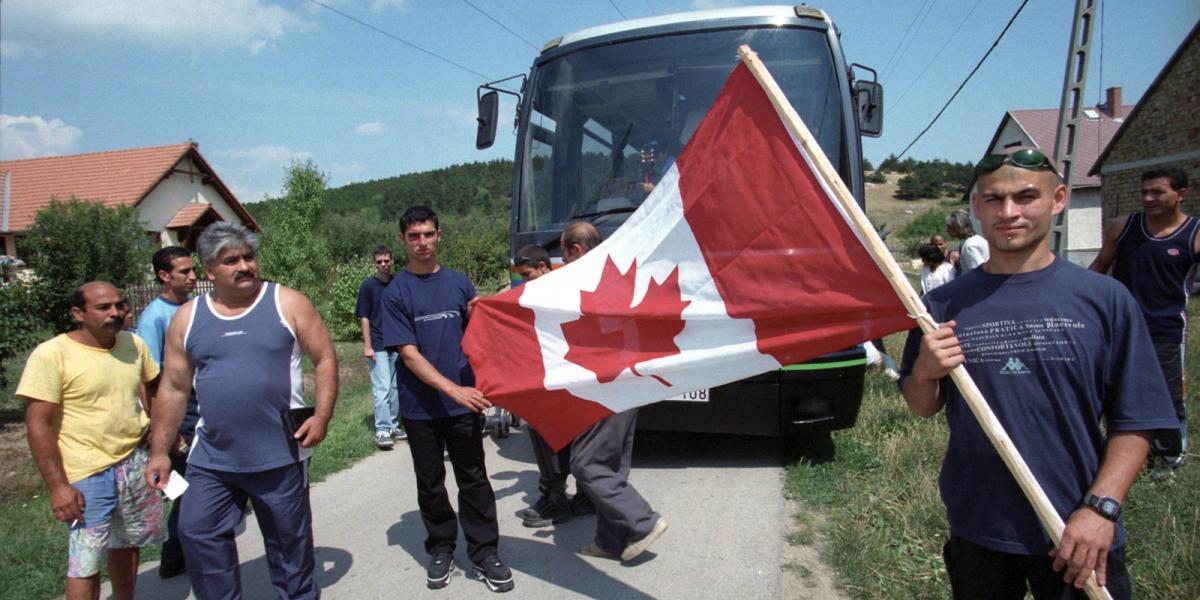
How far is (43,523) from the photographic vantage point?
5000 millimetres

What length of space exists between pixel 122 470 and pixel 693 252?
2.77m

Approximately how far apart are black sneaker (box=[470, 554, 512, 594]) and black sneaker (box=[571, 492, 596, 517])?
108 cm

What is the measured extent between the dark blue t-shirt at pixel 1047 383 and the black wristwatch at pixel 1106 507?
0.09 m

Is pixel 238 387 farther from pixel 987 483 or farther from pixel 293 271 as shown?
pixel 293 271

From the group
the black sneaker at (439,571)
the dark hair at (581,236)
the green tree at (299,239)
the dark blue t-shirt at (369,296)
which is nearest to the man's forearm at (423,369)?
the black sneaker at (439,571)

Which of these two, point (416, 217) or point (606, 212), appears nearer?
point (416, 217)

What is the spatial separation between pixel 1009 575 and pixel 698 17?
15.4 feet

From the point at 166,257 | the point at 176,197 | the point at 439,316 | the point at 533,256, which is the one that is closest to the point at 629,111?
the point at 533,256

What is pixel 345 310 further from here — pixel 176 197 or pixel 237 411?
pixel 176 197

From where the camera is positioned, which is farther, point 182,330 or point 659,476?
point 659,476

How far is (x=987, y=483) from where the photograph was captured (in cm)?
210

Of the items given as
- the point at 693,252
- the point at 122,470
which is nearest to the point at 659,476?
the point at 693,252

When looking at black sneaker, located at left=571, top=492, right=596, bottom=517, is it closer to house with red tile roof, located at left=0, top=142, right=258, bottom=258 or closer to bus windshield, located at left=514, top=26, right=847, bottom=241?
bus windshield, located at left=514, top=26, right=847, bottom=241

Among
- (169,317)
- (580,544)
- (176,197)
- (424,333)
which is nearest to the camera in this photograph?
(424,333)
